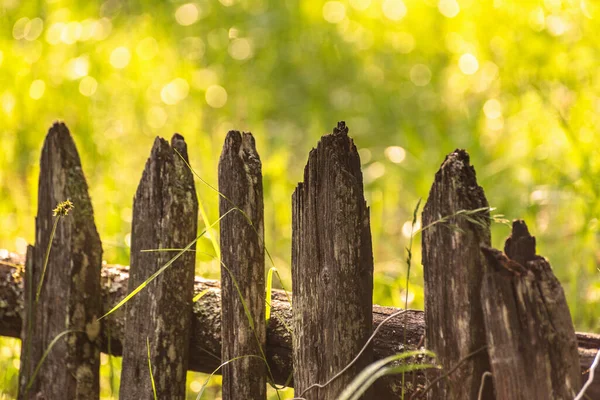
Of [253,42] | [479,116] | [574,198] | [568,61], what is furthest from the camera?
[253,42]

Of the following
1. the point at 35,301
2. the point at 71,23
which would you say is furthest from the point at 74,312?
the point at 71,23

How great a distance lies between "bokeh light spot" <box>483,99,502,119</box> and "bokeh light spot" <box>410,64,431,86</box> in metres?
0.84

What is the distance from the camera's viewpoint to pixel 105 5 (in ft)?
23.5

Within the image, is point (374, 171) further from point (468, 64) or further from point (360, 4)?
point (360, 4)

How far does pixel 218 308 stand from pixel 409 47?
5.07 m

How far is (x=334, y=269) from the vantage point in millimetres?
1784

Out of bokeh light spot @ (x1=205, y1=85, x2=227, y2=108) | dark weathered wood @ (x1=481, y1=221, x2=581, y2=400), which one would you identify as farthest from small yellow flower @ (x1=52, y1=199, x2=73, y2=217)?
bokeh light spot @ (x1=205, y1=85, x2=227, y2=108)

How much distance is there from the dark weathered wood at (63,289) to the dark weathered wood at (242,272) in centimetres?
55

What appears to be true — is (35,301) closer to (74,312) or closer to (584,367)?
(74,312)

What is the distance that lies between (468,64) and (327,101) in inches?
46.5

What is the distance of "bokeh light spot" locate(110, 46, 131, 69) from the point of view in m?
5.94

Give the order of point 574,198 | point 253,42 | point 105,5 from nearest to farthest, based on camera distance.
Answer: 1. point 574,198
2. point 253,42
3. point 105,5

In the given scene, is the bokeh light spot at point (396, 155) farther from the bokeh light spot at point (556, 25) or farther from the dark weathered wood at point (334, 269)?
the dark weathered wood at point (334, 269)

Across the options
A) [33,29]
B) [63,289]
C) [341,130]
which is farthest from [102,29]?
[341,130]
